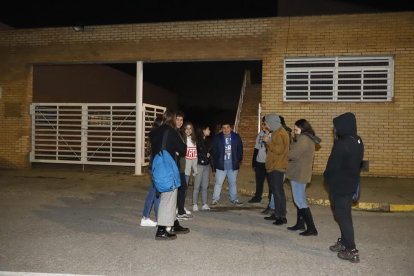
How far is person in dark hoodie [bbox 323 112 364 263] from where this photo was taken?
4441mm

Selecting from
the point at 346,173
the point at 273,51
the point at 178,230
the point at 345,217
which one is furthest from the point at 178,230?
the point at 273,51

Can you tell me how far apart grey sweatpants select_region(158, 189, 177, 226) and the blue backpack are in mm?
122

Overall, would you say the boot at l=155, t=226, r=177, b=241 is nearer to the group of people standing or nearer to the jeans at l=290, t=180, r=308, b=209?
the group of people standing

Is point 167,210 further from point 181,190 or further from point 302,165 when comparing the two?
point 302,165

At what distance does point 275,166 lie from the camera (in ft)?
20.2

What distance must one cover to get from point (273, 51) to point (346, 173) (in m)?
7.83

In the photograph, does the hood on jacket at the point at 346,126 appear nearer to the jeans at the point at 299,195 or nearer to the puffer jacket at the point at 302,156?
A: the puffer jacket at the point at 302,156

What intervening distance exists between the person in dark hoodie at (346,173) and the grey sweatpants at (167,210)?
2.21 meters

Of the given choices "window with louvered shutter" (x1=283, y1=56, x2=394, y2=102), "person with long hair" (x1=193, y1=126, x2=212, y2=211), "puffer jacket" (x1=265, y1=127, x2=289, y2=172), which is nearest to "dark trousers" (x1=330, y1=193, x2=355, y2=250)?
"puffer jacket" (x1=265, y1=127, x2=289, y2=172)

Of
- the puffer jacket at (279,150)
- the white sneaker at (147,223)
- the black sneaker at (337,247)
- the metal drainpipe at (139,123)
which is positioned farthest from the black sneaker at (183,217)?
the metal drainpipe at (139,123)

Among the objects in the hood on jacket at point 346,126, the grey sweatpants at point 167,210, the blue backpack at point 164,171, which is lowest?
the grey sweatpants at point 167,210

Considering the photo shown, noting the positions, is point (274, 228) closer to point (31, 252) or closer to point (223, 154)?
point (223, 154)

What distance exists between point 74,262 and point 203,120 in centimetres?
4270

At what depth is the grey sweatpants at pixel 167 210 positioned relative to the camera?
5.21 metres
